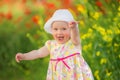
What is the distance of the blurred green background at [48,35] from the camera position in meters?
6.48

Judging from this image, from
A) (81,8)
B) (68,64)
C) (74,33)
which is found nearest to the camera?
(74,33)

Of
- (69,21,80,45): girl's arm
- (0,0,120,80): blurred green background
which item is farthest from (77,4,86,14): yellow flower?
(69,21,80,45): girl's arm

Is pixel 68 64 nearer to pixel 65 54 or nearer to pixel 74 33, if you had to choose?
pixel 65 54

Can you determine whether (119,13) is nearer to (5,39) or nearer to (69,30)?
(69,30)

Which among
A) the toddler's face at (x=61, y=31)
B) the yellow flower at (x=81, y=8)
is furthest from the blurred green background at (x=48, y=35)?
the toddler's face at (x=61, y=31)

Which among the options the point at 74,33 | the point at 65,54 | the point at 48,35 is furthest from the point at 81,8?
the point at 74,33

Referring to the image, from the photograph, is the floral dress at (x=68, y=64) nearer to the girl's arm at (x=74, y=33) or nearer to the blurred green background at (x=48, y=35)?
the girl's arm at (x=74, y=33)

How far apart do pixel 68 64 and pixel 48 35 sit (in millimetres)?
2861

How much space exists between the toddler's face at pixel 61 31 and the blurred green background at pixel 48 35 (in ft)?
3.24

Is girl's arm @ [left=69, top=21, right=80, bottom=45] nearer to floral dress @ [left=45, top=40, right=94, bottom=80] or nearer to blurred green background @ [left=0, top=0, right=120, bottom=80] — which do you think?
floral dress @ [left=45, top=40, right=94, bottom=80]

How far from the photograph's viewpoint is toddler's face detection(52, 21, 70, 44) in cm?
551

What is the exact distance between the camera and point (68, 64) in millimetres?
5555

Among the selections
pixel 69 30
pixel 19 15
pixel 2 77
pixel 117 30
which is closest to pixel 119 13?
pixel 117 30

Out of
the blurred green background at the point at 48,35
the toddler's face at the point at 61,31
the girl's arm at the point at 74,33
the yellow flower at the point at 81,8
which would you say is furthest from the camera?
the yellow flower at the point at 81,8
